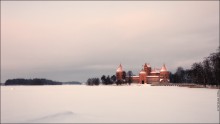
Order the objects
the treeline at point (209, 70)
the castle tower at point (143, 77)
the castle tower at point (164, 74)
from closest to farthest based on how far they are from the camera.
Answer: the treeline at point (209, 70) < the castle tower at point (143, 77) < the castle tower at point (164, 74)

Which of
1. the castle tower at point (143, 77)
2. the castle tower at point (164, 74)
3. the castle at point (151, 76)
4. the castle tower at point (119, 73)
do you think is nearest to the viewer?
the castle tower at point (143, 77)

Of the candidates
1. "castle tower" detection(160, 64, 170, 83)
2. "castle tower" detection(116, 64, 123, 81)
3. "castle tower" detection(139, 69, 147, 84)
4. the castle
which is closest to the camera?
"castle tower" detection(139, 69, 147, 84)

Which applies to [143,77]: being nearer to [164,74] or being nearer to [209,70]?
[164,74]

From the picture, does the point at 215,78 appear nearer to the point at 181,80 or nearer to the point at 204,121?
the point at 204,121

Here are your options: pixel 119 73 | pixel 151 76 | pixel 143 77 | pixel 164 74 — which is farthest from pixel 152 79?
pixel 119 73

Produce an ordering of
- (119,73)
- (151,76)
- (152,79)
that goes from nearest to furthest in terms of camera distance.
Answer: (152,79)
(151,76)
(119,73)

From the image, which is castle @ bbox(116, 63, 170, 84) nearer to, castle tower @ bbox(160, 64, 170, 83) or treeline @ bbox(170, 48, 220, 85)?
castle tower @ bbox(160, 64, 170, 83)

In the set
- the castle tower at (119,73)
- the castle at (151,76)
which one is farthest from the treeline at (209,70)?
the castle tower at (119,73)

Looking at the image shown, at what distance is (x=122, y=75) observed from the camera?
543 feet

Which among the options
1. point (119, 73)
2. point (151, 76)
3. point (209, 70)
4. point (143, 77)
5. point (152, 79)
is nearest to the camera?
point (209, 70)

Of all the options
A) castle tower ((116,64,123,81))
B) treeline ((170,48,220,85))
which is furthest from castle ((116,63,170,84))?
treeline ((170,48,220,85))

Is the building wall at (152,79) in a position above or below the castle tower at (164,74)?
below

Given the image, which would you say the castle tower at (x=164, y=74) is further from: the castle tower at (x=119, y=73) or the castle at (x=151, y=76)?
the castle tower at (x=119, y=73)

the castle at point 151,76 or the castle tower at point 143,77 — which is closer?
the castle tower at point 143,77
